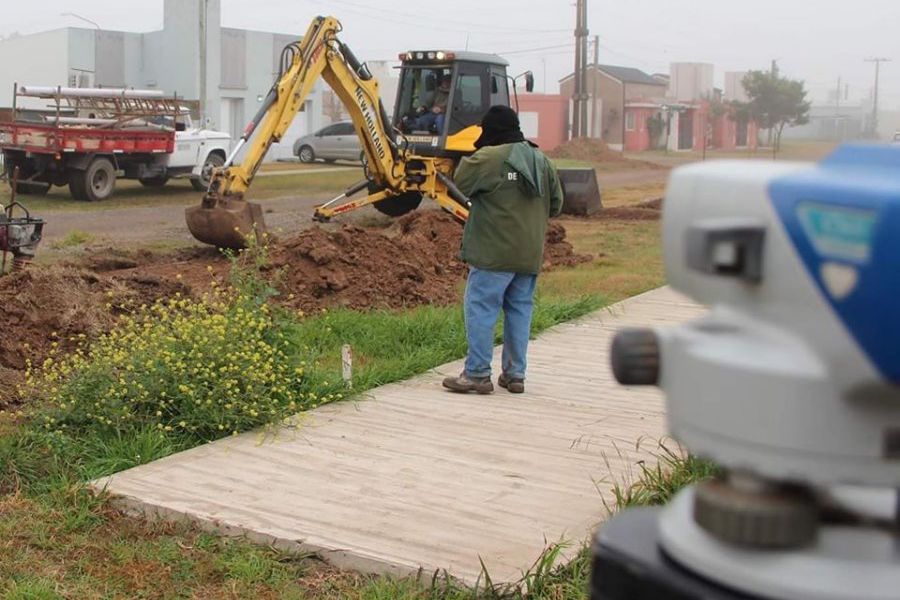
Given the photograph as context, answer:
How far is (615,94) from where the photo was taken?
83.4 m

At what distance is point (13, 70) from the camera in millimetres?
49750

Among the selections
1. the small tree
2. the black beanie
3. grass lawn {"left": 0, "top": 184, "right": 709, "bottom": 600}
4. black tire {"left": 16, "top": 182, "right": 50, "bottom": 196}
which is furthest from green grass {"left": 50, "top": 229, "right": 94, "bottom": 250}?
the small tree

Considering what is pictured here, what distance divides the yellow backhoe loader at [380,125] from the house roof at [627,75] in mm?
64634

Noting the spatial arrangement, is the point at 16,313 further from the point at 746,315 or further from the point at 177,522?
the point at 746,315

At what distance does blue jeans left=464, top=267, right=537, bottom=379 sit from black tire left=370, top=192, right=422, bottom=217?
13.0 metres

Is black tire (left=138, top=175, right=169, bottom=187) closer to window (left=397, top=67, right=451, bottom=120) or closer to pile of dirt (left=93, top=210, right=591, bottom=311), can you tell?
window (left=397, top=67, right=451, bottom=120)

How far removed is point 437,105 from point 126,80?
31.4 m

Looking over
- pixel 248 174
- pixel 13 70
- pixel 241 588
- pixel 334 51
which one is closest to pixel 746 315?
pixel 241 588

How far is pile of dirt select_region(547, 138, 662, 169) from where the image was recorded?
49906mm

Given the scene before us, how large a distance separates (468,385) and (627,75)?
82844 mm

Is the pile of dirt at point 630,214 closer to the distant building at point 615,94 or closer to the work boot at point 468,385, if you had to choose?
the work boot at point 468,385

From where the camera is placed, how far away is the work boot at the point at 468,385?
24.2 ft

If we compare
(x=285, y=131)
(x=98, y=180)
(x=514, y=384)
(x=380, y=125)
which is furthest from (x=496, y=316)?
(x=98, y=180)

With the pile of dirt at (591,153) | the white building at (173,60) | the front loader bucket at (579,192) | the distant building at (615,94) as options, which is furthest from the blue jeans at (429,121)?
the distant building at (615,94)
